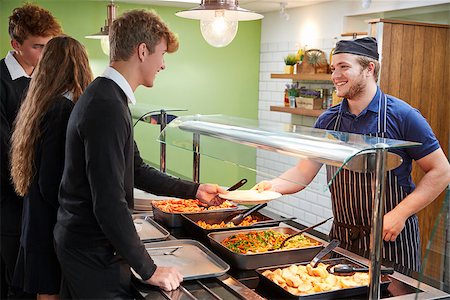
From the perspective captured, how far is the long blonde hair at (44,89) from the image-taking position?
209 cm

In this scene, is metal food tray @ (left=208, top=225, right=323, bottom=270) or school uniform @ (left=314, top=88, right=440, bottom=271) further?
school uniform @ (left=314, top=88, right=440, bottom=271)

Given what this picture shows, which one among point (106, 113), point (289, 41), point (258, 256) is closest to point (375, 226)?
point (258, 256)

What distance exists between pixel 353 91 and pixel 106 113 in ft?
4.36

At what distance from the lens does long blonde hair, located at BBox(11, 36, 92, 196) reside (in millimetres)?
2092

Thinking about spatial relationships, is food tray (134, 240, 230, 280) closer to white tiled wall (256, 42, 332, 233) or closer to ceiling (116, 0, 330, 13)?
white tiled wall (256, 42, 332, 233)

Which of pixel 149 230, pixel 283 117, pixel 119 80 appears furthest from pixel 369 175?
pixel 283 117

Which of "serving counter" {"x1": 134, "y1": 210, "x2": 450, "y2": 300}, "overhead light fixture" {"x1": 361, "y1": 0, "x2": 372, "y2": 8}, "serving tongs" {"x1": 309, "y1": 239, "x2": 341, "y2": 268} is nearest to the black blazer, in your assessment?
"serving counter" {"x1": 134, "y1": 210, "x2": 450, "y2": 300}

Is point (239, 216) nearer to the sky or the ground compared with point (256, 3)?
nearer to the ground

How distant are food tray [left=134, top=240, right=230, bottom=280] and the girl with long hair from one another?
41cm

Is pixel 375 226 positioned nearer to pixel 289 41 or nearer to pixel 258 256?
pixel 258 256

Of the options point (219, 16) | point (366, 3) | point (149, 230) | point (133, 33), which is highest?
point (366, 3)

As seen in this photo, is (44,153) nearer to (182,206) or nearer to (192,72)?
(182,206)

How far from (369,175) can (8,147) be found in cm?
166

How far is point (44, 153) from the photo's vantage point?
2062 mm
